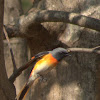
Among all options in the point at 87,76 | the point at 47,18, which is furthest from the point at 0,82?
the point at 87,76

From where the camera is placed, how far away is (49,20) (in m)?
2.59

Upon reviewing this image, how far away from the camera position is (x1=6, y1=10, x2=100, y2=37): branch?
240 cm

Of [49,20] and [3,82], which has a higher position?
[49,20]

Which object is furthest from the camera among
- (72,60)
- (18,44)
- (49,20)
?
→ (18,44)

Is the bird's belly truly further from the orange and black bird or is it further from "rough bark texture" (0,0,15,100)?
"rough bark texture" (0,0,15,100)

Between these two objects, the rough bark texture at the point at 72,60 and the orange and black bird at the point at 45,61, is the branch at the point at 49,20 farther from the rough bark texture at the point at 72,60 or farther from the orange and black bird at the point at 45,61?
the orange and black bird at the point at 45,61

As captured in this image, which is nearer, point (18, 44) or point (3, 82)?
point (3, 82)

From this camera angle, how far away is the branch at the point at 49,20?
2.40 meters

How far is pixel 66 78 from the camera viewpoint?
2.90 metres

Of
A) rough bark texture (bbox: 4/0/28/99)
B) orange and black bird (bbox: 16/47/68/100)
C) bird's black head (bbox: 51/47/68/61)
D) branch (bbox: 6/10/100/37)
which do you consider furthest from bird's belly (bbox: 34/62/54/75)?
rough bark texture (bbox: 4/0/28/99)

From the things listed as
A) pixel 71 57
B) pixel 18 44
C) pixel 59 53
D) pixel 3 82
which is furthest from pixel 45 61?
pixel 18 44

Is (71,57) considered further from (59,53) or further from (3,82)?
(3,82)

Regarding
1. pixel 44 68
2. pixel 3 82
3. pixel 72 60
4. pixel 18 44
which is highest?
pixel 3 82

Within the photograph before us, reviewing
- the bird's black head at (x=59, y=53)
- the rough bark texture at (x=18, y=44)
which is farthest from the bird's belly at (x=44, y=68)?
the rough bark texture at (x=18, y=44)
